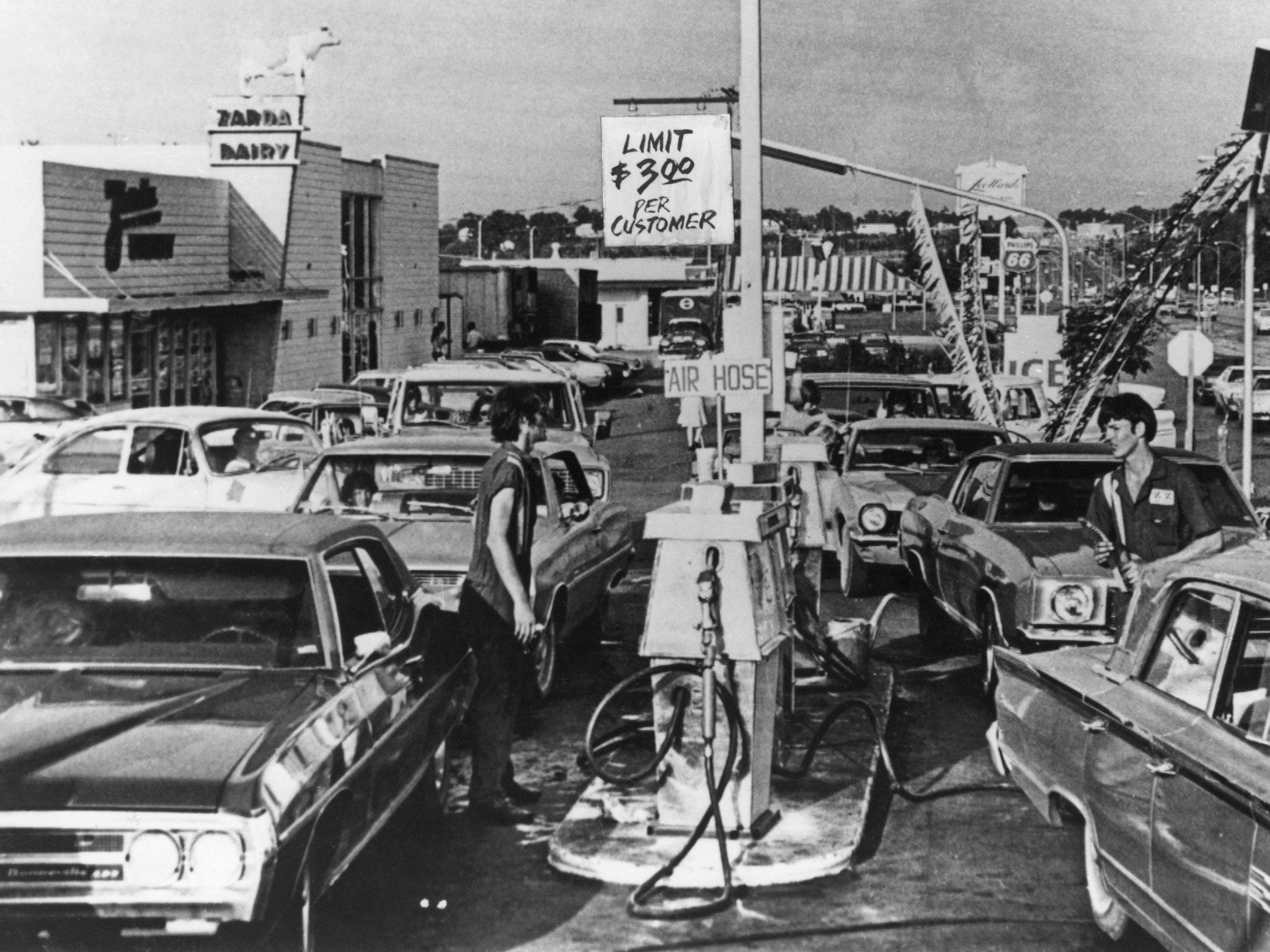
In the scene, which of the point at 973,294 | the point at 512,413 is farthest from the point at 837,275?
the point at 512,413

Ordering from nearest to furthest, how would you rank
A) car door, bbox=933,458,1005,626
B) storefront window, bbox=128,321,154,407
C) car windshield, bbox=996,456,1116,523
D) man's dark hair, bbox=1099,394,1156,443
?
man's dark hair, bbox=1099,394,1156,443
car door, bbox=933,458,1005,626
car windshield, bbox=996,456,1116,523
storefront window, bbox=128,321,154,407

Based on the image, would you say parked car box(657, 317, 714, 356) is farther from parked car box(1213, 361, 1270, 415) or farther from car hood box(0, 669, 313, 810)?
car hood box(0, 669, 313, 810)

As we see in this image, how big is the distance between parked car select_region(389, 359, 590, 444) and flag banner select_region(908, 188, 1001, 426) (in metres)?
5.73

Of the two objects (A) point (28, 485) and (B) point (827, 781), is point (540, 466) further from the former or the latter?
(A) point (28, 485)

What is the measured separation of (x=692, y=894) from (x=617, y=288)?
229 ft

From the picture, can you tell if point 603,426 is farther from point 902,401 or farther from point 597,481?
point 902,401

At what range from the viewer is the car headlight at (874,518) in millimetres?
13078

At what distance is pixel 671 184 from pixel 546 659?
3.87 metres

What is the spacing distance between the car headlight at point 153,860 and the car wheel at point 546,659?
171 inches

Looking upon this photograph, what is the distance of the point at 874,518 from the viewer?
1310 cm

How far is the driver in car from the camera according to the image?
14.1 meters

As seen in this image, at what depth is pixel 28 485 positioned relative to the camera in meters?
13.5

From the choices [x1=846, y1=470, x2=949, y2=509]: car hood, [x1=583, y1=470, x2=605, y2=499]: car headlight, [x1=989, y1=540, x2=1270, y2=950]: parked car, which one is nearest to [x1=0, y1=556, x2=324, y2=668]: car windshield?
[x1=989, y1=540, x2=1270, y2=950]: parked car

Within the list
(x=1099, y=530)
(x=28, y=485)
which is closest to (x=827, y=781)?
(x=1099, y=530)
